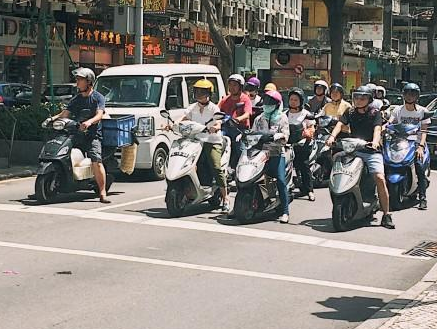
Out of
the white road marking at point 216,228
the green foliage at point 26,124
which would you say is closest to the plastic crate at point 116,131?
the white road marking at point 216,228

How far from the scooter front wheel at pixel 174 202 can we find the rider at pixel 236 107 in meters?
1.64

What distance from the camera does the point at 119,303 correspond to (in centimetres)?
696

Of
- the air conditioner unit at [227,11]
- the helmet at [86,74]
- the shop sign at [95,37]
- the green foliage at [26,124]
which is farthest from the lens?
the air conditioner unit at [227,11]

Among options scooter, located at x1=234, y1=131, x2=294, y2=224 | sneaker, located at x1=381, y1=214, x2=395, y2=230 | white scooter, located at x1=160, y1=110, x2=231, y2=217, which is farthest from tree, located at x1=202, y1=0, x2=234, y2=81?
sneaker, located at x1=381, y1=214, x2=395, y2=230

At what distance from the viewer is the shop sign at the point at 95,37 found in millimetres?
37088

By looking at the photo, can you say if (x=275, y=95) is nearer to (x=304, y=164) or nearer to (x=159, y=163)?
(x=304, y=164)

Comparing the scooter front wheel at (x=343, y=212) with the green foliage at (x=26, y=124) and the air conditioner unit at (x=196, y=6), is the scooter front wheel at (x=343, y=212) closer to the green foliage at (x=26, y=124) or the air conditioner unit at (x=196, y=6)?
the green foliage at (x=26, y=124)

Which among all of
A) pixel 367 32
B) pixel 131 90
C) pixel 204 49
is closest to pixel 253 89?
pixel 131 90

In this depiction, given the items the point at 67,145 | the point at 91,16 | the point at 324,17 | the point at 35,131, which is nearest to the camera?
the point at 67,145

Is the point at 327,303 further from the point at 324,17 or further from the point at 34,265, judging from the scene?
the point at 324,17

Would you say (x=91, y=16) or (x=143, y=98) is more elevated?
(x=91, y=16)

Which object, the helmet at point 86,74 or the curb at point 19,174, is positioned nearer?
the helmet at point 86,74

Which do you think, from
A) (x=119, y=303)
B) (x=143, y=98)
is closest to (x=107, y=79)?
(x=143, y=98)

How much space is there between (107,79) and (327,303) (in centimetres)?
909
